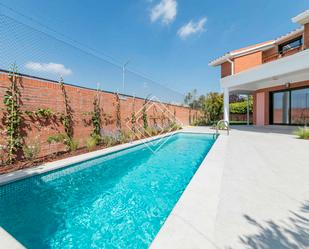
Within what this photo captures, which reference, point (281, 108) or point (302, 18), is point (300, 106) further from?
point (302, 18)

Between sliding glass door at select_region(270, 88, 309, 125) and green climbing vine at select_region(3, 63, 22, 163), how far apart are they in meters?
16.6

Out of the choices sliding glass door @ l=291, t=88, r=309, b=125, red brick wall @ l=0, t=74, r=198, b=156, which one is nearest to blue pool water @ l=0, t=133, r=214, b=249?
red brick wall @ l=0, t=74, r=198, b=156

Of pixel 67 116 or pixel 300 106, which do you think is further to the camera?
pixel 300 106

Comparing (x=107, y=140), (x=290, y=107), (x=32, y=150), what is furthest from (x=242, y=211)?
(x=290, y=107)

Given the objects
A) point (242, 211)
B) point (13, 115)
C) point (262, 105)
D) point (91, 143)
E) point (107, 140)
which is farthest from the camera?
point (262, 105)

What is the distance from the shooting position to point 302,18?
9.80 metres

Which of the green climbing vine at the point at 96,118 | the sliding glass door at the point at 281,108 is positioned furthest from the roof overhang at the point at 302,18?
the green climbing vine at the point at 96,118

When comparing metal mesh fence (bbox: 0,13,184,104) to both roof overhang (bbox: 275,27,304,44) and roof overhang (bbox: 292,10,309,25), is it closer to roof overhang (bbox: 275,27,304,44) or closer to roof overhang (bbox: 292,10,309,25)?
roof overhang (bbox: 292,10,309,25)

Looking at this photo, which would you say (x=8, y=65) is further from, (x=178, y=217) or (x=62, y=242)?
(x=178, y=217)

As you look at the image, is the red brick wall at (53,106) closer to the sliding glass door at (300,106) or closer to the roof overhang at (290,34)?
the roof overhang at (290,34)

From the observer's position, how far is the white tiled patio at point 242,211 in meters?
1.94

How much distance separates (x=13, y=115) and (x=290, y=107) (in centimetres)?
1691

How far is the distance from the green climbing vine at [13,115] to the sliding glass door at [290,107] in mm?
16586

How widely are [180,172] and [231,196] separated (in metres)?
2.50
